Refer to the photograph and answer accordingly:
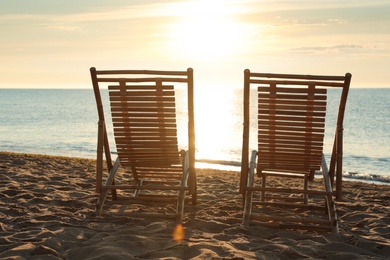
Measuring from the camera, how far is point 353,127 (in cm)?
4881

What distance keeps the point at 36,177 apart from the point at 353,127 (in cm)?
4296

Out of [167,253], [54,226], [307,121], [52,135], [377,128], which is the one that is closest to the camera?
[167,253]

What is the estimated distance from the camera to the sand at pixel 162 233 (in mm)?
4945

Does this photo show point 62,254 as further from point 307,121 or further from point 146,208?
point 307,121

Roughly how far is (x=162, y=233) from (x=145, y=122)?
4.86 feet

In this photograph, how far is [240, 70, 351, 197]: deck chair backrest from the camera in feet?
20.5

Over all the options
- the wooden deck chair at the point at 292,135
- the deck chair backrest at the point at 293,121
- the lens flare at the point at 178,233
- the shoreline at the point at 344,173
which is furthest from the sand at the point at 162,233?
the shoreline at the point at 344,173

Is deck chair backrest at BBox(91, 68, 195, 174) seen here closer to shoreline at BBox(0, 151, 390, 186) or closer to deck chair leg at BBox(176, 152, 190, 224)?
deck chair leg at BBox(176, 152, 190, 224)

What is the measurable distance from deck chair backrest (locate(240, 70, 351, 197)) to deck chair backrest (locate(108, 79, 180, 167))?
90 centimetres

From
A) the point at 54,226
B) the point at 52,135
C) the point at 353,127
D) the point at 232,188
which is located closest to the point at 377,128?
the point at 353,127

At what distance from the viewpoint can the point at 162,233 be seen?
18.7 ft

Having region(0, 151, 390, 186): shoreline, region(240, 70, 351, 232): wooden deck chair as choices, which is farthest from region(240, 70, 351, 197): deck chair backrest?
region(0, 151, 390, 186): shoreline

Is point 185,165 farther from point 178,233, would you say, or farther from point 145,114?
point 178,233

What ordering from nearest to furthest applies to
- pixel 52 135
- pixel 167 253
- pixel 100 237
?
pixel 167 253 < pixel 100 237 < pixel 52 135
